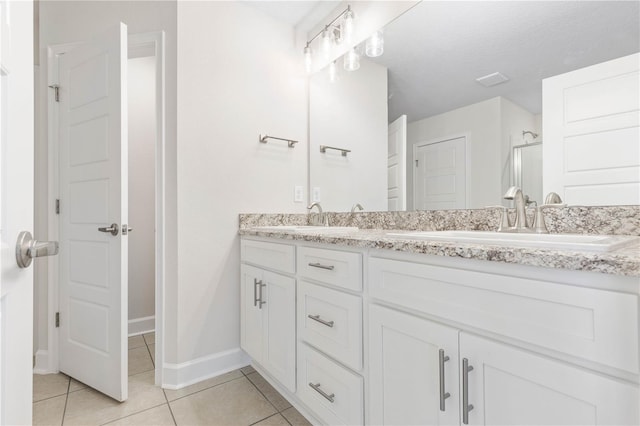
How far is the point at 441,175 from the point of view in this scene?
1558 millimetres

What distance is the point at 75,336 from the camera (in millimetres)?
1807

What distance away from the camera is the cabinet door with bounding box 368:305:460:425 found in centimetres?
84

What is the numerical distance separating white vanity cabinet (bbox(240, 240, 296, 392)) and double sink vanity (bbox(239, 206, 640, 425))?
0.01 meters

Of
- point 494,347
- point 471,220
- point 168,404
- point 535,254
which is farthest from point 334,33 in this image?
point 168,404

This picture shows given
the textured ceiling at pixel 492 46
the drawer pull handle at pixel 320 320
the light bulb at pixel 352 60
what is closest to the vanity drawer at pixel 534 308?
the drawer pull handle at pixel 320 320

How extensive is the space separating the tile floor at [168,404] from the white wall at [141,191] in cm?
80

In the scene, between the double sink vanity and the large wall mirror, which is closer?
the double sink vanity

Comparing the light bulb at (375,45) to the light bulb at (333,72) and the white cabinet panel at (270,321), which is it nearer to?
the light bulb at (333,72)

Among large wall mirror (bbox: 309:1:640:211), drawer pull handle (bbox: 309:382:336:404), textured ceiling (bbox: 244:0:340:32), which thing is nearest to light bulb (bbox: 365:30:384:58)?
large wall mirror (bbox: 309:1:640:211)

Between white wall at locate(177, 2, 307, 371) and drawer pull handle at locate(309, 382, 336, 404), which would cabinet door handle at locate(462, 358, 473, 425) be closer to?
drawer pull handle at locate(309, 382, 336, 404)

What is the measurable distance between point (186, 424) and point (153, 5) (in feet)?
7.33

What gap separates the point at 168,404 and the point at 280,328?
72 cm

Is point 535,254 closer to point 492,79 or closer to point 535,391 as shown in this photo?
point 535,391

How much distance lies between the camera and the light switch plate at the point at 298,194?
2.25m
